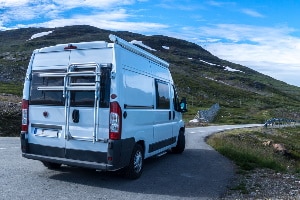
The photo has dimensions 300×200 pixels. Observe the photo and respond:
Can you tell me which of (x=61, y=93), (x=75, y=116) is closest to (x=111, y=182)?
(x=75, y=116)

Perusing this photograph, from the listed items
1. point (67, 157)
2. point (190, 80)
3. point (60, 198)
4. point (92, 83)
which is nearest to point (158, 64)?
point (92, 83)

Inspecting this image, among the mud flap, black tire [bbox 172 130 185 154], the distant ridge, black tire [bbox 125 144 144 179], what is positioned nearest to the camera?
the mud flap

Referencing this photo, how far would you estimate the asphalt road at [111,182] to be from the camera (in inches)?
291

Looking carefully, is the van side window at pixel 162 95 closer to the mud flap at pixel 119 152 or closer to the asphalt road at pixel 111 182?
the asphalt road at pixel 111 182

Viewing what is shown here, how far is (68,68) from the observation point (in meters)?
8.33

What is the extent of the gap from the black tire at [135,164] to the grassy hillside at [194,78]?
3793cm

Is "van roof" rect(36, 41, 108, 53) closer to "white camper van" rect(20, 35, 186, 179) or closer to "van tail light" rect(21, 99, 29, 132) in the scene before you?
"white camper van" rect(20, 35, 186, 179)

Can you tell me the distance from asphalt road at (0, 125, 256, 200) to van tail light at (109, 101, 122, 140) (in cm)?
115

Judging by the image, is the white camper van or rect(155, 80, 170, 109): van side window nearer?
the white camper van

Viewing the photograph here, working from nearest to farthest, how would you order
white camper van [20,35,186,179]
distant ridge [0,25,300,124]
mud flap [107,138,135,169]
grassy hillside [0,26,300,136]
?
mud flap [107,138,135,169]
white camper van [20,35,186,179]
grassy hillside [0,26,300,136]
distant ridge [0,25,300,124]

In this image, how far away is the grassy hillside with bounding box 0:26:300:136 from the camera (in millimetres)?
71812

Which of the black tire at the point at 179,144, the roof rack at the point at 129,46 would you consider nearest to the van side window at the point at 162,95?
the roof rack at the point at 129,46

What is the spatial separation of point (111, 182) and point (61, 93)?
7.56 ft

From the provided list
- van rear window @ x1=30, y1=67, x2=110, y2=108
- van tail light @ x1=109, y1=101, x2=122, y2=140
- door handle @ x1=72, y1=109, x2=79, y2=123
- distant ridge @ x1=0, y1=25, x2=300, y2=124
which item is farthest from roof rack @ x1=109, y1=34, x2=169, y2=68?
distant ridge @ x1=0, y1=25, x2=300, y2=124
